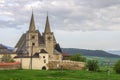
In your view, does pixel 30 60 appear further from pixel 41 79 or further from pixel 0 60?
pixel 41 79

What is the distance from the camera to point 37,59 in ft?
384

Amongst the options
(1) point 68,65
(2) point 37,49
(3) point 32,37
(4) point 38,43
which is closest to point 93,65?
(1) point 68,65

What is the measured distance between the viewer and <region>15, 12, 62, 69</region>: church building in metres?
117

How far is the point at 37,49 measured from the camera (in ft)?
406

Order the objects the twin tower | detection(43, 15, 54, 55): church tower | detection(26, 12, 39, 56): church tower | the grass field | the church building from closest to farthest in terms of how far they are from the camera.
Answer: the grass field < the church building < the twin tower < detection(26, 12, 39, 56): church tower < detection(43, 15, 54, 55): church tower

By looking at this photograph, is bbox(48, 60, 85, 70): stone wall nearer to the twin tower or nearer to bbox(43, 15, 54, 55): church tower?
the twin tower

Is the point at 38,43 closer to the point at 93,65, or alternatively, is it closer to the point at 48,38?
the point at 48,38

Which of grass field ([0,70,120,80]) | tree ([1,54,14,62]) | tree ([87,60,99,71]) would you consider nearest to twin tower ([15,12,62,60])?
tree ([1,54,14,62])

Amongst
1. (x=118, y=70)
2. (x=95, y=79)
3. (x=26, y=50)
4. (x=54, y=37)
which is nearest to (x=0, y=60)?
(x=26, y=50)

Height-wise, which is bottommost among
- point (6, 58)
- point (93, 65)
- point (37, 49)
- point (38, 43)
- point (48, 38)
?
point (93, 65)

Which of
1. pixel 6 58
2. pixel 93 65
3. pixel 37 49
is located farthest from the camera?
pixel 37 49

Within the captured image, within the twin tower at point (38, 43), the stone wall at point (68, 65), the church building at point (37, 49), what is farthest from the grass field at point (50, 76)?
the twin tower at point (38, 43)

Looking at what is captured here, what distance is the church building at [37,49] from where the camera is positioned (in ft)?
385

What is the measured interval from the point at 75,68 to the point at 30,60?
46.3ft
